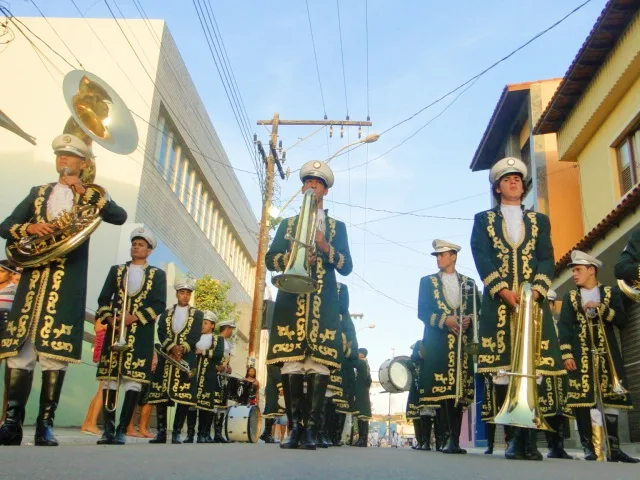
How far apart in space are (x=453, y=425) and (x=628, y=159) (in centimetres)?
899

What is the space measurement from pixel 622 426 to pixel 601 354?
18.9ft

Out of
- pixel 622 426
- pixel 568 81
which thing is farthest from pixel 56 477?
pixel 568 81

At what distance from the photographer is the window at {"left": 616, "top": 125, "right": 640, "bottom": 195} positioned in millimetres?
12735

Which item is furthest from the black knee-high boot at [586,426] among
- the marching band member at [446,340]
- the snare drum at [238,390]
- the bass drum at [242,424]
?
the snare drum at [238,390]

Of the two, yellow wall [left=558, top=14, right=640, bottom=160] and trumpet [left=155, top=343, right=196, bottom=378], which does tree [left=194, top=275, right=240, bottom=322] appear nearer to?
trumpet [left=155, top=343, right=196, bottom=378]

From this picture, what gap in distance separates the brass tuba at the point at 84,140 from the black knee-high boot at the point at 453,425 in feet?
11.8

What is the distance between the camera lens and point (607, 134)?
45.4ft

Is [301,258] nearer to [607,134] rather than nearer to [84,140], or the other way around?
[84,140]

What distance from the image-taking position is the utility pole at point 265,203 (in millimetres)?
17469

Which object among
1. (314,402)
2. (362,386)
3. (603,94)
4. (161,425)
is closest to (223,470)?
(314,402)

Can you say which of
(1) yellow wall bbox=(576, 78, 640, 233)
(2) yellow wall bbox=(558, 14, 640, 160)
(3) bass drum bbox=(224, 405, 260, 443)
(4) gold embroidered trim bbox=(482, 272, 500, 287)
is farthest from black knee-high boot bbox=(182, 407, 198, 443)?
(2) yellow wall bbox=(558, 14, 640, 160)

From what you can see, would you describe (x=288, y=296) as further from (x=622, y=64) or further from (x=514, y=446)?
(x=622, y=64)

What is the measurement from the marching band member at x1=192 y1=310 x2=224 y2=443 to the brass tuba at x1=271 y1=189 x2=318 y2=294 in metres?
5.15

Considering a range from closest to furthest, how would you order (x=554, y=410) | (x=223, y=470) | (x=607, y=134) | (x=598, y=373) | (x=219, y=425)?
(x=223, y=470) → (x=598, y=373) → (x=554, y=410) → (x=219, y=425) → (x=607, y=134)
